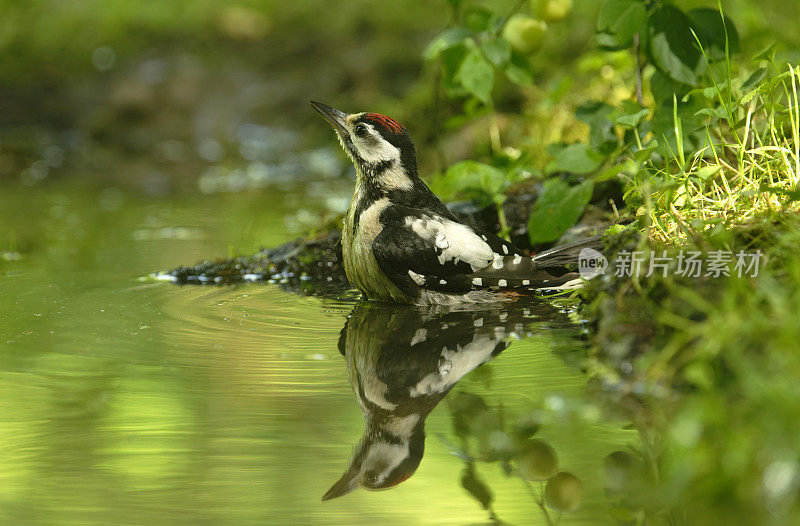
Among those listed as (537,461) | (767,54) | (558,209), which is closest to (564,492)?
(537,461)

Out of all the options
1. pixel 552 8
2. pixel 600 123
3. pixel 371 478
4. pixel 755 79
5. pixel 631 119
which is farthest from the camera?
pixel 552 8

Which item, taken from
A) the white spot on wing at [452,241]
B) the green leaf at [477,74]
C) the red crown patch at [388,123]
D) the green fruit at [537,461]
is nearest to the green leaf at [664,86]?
the green leaf at [477,74]

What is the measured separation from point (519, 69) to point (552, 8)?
440 mm

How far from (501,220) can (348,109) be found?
6097 mm

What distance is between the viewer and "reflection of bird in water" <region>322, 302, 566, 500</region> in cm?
251

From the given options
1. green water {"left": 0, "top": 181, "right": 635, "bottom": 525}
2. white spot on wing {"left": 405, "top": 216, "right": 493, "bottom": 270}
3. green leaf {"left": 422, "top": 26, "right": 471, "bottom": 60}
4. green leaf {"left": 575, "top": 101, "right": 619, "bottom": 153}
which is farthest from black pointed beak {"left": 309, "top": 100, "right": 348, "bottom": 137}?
green leaf {"left": 575, "top": 101, "right": 619, "bottom": 153}

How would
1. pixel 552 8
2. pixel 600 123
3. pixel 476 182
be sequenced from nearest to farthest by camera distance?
pixel 600 123 → pixel 552 8 → pixel 476 182

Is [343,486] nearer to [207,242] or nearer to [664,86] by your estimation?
[664,86]

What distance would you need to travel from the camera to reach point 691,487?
2135mm

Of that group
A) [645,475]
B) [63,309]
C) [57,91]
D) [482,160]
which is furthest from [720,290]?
[57,91]

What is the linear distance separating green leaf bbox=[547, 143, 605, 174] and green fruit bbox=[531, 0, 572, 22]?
0.93 metres

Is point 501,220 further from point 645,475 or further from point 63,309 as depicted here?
point 645,475

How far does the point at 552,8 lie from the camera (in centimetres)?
526

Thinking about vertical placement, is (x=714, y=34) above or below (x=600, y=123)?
above
